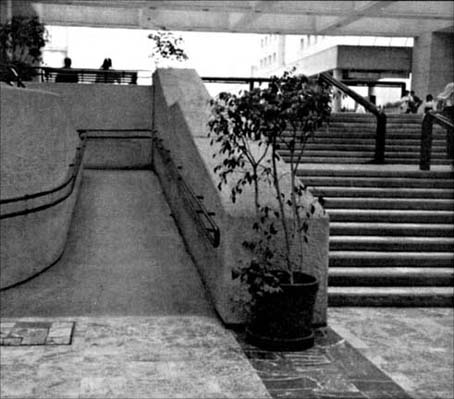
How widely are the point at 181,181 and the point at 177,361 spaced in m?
3.61

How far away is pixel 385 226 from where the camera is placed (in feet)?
30.1

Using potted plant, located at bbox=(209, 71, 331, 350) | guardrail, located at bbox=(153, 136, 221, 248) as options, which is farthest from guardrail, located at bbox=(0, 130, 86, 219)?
potted plant, located at bbox=(209, 71, 331, 350)

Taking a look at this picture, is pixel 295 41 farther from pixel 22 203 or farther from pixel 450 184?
pixel 22 203

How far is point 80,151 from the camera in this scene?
1048 cm

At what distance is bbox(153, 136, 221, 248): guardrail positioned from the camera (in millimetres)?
6758

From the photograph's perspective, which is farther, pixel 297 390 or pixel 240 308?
pixel 240 308

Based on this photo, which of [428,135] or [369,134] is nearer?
[428,135]

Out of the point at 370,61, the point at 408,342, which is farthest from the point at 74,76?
the point at 370,61

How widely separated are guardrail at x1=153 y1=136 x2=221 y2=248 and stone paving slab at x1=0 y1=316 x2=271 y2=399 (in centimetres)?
83

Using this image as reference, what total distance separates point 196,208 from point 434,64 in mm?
25166

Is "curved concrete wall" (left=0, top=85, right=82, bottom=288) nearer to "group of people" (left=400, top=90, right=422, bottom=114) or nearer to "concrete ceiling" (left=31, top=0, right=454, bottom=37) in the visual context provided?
"group of people" (left=400, top=90, right=422, bottom=114)

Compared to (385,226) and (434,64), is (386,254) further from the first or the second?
(434,64)

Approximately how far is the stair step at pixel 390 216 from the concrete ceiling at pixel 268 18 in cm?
1994

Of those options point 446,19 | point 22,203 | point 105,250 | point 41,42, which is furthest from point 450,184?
point 446,19
